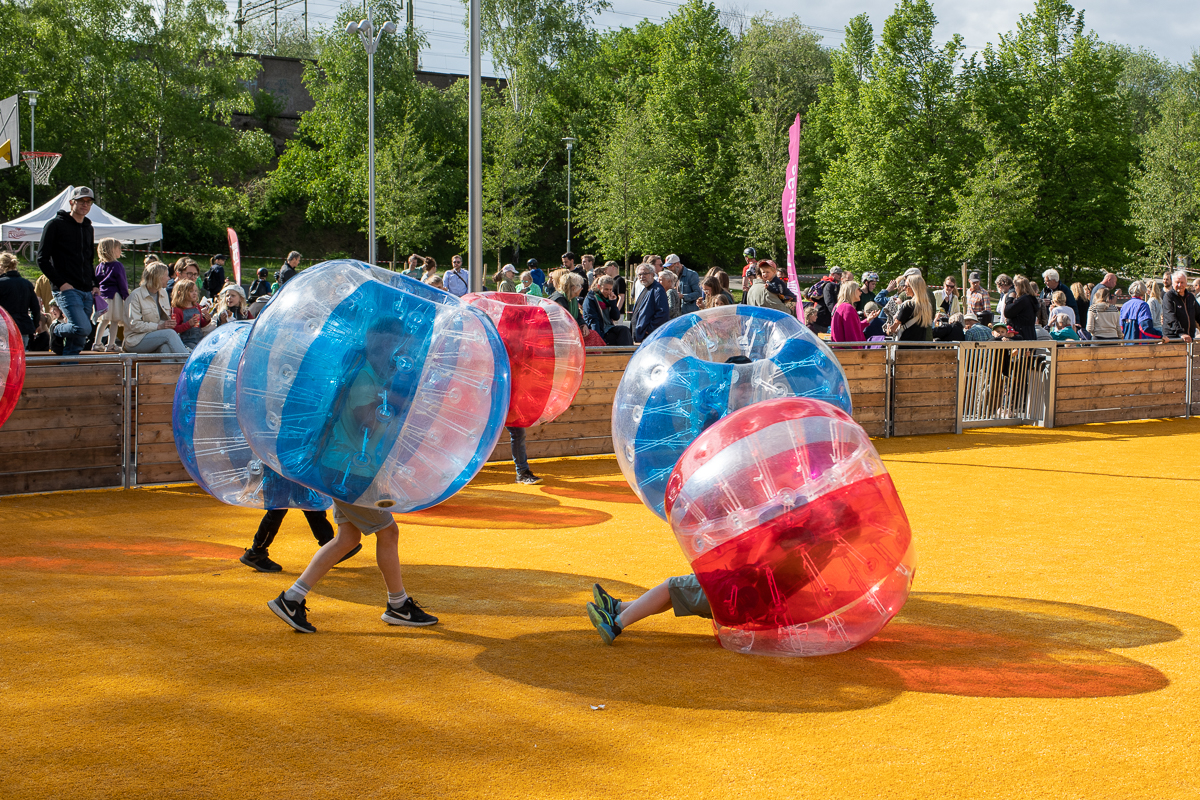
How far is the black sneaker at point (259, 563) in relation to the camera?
22.2 feet

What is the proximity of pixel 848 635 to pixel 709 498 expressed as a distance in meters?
0.97

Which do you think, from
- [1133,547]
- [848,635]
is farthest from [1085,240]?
[848,635]

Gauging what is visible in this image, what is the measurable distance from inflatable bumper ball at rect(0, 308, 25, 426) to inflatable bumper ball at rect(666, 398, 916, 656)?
5.19 meters

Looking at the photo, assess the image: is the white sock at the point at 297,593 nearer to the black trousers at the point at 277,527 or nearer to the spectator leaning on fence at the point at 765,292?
the black trousers at the point at 277,527

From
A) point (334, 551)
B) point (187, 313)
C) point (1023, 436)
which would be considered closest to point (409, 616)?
point (334, 551)

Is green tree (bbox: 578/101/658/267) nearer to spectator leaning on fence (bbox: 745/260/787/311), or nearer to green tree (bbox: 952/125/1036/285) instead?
green tree (bbox: 952/125/1036/285)

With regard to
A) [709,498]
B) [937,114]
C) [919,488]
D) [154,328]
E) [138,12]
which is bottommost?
[919,488]

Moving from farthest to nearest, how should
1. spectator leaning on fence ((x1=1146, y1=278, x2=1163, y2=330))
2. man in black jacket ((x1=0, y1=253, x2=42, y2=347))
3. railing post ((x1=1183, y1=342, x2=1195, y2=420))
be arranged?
spectator leaning on fence ((x1=1146, y1=278, x2=1163, y2=330)), railing post ((x1=1183, y1=342, x2=1195, y2=420)), man in black jacket ((x1=0, y1=253, x2=42, y2=347))

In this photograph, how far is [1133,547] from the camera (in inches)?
299

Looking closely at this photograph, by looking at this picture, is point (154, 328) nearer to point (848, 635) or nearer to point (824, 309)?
point (848, 635)

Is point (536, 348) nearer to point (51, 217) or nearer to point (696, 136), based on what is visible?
point (51, 217)

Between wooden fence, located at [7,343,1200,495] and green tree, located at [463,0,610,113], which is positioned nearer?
wooden fence, located at [7,343,1200,495]

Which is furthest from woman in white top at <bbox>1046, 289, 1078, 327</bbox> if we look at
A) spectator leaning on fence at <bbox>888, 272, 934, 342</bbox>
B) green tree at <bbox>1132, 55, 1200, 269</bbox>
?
green tree at <bbox>1132, 55, 1200, 269</bbox>

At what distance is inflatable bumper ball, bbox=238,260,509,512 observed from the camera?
450 centimetres
